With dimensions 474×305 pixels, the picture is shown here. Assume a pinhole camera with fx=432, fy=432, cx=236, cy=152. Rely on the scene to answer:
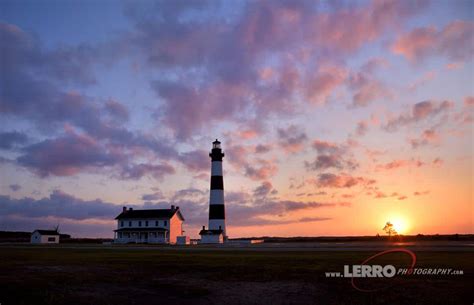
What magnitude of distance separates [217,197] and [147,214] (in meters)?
19.7

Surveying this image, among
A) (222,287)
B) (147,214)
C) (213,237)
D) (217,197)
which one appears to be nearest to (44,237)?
(147,214)

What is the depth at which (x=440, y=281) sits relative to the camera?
16656mm

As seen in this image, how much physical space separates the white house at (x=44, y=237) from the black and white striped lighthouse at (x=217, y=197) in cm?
3771

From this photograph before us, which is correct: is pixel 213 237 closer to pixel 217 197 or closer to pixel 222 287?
pixel 217 197

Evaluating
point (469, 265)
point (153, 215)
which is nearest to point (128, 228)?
point (153, 215)

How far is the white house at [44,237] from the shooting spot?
8599 cm

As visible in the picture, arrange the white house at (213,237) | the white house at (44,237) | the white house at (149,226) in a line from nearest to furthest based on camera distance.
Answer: the white house at (213,237), the white house at (149,226), the white house at (44,237)

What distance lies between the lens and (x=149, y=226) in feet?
268

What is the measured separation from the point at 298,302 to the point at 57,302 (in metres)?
7.81

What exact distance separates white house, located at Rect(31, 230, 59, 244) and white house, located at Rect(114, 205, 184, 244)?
50.8ft

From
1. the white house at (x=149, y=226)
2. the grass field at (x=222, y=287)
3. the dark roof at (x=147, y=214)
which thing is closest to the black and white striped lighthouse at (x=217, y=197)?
the white house at (x=149, y=226)

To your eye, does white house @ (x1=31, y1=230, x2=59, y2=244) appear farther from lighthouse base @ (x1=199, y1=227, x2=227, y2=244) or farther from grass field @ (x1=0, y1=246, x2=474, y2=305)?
grass field @ (x1=0, y1=246, x2=474, y2=305)

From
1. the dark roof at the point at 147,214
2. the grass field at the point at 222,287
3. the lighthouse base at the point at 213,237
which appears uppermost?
the dark roof at the point at 147,214

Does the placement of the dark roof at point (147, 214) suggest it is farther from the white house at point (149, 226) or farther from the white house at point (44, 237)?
the white house at point (44, 237)
